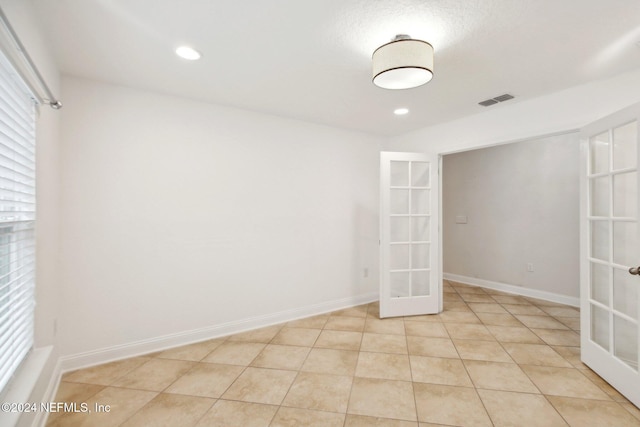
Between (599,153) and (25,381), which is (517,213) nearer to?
(599,153)

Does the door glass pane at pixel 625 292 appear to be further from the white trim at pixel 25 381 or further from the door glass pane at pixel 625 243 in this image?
the white trim at pixel 25 381

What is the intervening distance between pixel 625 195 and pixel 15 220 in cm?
381

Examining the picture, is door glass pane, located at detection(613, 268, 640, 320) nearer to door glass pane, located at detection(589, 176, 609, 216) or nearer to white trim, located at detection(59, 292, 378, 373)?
door glass pane, located at detection(589, 176, 609, 216)

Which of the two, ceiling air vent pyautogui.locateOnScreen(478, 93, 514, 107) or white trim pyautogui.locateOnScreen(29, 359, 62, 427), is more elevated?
ceiling air vent pyautogui.locateOnScreen(478, 93, 514, 107)

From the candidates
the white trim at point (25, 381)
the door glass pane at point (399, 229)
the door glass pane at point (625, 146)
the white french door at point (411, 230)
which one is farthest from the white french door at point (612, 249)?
the white trim at point (25, 381)

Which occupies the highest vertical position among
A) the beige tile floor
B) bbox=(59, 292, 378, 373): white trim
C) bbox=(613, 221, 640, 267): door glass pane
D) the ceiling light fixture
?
the ceiling light fixture

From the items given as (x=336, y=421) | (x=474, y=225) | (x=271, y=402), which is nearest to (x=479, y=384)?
(x=336, y=421)

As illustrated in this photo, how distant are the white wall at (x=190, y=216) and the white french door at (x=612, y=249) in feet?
7.66

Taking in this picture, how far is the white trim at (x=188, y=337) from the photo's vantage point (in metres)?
2.33

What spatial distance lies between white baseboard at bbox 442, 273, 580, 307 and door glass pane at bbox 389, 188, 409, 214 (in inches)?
93.7

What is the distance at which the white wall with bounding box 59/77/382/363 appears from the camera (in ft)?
7.72

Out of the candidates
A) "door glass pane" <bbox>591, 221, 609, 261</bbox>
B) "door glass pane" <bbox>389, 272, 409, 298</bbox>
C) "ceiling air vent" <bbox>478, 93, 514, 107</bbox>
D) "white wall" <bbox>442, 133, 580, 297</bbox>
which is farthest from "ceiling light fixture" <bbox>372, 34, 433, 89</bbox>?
"white wall" <bbox>442, 133, 580, 297</bbox>

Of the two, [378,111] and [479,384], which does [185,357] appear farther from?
[378,111]

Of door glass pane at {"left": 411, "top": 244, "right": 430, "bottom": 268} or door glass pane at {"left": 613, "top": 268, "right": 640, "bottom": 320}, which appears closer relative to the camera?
door glass pane at {"left": 613, "top": 268, "right": 640, "bottom": 320}
